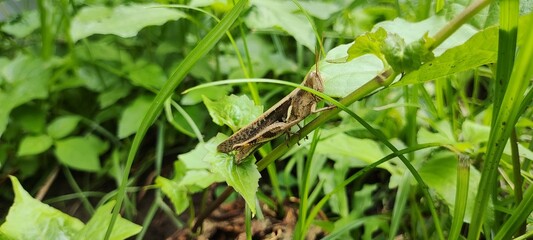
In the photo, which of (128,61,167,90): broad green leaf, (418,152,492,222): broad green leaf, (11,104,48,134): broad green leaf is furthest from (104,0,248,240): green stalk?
(11,104,48,134): broad green leaf

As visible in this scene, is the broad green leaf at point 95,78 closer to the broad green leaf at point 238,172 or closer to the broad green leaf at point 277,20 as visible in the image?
the broad green leaf at point 277,20

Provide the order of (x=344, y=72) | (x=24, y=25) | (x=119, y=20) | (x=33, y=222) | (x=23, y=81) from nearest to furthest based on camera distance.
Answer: (x=344, y=72) → (x=33, y=222) → (x=119, y=20) → (x=23, y=81) → (x=24, y=25)

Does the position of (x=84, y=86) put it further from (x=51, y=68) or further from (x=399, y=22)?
(x=399, y=22)

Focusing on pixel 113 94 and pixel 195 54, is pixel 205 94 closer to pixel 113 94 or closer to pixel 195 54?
pixel 113 94

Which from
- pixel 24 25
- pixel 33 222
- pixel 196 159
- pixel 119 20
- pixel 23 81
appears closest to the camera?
pixel 33 222

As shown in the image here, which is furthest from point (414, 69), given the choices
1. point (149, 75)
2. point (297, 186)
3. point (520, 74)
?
point (149, 75)

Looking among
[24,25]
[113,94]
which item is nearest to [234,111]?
[113,94]

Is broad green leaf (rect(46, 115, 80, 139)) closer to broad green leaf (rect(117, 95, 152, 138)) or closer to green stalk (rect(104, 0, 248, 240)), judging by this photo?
broad green leaf (rect(117, 95, 152, 138))

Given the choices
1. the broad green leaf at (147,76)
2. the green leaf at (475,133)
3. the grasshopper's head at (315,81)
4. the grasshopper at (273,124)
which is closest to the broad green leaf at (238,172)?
the grasshopper at (273,124)
